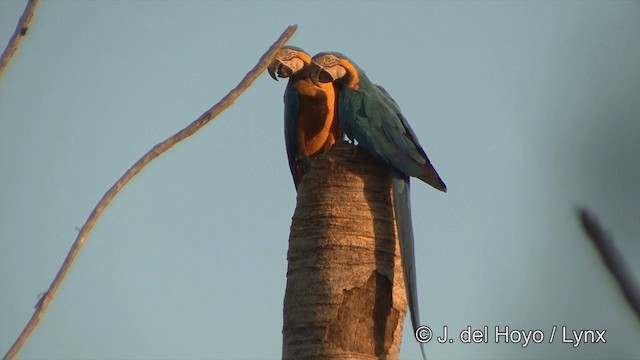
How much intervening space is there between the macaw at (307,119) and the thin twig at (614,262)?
13.3ft

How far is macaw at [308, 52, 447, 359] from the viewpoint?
13.4ft

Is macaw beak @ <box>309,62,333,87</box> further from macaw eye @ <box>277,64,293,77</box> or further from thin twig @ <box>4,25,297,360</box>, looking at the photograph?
thin twig @ <box>4,25,297,360</box>

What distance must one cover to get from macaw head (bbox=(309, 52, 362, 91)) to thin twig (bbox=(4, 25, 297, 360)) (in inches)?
118

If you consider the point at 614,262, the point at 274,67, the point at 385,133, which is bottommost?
the point at 614,262

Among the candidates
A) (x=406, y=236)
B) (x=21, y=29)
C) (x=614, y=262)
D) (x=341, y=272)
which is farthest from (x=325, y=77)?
(x=614, y=262)

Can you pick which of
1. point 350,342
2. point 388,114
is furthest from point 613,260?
point 388,114

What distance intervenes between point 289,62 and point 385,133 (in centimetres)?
66

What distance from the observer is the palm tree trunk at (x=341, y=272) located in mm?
3641

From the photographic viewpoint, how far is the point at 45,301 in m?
1.22

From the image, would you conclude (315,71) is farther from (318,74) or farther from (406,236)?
(406,236)

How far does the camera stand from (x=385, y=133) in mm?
4578

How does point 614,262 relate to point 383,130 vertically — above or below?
below

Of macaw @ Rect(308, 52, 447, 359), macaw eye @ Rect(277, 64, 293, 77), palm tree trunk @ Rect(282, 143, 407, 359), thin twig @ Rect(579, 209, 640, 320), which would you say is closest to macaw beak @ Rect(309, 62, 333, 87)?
macaw @ Rect(308, 52, 447, 359)

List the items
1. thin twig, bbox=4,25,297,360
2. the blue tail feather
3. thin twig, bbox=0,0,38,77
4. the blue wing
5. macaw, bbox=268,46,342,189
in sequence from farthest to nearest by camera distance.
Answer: macaw, bbox=268,46,342,189 → the blue wing → the blue tail feather → thin twig, bbox=0,0,38,77 → thin twig, bbox=4,25,297,360
